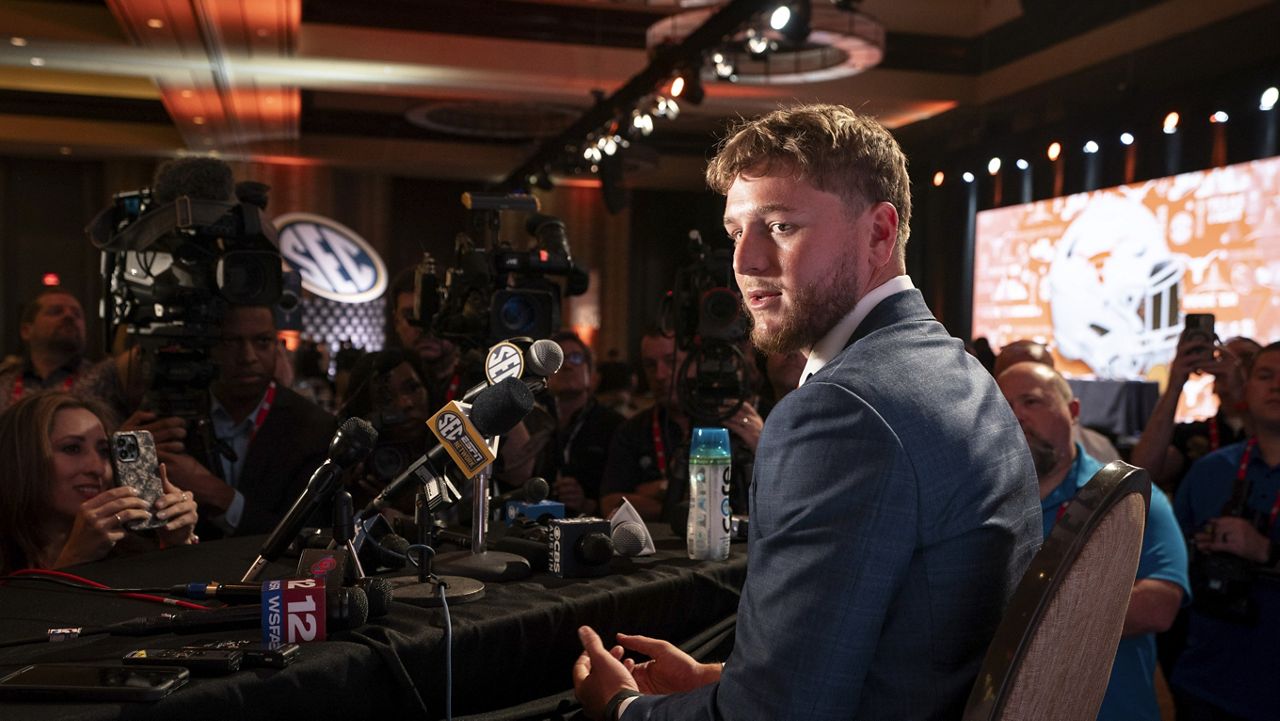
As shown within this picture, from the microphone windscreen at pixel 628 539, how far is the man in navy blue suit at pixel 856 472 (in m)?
0.62

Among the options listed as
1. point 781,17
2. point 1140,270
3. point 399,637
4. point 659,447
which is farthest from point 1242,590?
point 1140,270

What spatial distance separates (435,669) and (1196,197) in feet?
22.4

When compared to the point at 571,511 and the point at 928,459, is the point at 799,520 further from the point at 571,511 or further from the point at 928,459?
the point at 571,511

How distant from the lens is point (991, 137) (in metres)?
9.12

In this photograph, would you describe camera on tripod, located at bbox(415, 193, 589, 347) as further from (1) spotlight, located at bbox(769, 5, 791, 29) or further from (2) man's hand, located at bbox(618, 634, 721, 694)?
(1) spotlight, located at bbox(769, 5, 791, 29)

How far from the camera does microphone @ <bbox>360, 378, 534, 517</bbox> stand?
5.26 feet

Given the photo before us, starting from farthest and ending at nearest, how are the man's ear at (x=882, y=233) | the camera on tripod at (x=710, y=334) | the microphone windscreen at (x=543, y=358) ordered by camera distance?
the camera on tripod at (x=710, y=334) → the microphone windscreen at (x=543, y=358) → the man's ear at (x=882, y=233)

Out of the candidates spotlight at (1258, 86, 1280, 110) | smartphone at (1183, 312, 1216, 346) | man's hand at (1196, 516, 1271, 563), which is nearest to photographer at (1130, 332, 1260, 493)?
smartphone at (1183, 312, 1216, 346)

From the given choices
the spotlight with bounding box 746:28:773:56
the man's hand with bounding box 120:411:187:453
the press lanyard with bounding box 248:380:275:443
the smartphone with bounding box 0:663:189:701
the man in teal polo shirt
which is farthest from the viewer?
the spotlight with bounding box 746:28:773:56

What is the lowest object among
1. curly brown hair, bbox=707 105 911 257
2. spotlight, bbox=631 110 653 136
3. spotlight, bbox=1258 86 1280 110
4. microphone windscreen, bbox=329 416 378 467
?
microphone windscreen, bbox=329 416 378 467

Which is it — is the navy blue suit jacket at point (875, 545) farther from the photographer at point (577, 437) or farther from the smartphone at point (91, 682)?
the photographer at point (577, 437)

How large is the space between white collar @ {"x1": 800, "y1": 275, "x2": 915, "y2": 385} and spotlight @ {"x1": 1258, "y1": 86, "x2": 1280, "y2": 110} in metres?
6.25

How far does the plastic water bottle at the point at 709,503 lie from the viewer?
2.00 metres

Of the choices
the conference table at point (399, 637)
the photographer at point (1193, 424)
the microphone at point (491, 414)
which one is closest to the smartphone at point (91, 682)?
the conference table at point (399, 637)
